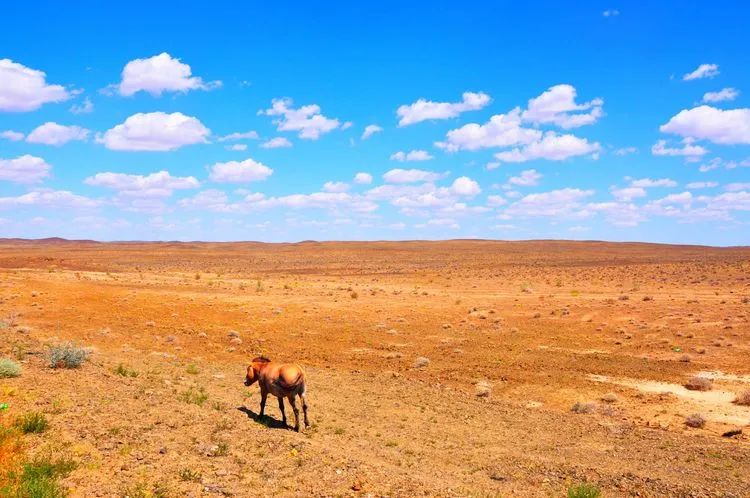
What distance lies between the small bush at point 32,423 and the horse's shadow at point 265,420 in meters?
4.18

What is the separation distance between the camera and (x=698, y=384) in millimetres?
17750

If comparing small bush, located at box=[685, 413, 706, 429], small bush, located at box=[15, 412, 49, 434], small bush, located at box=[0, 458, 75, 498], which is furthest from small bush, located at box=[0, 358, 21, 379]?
small bush, located at box=[685, 413, 706, 429]

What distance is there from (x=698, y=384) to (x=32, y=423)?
63.2ft

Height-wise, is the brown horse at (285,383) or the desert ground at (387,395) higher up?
the brown horse at (285,383)

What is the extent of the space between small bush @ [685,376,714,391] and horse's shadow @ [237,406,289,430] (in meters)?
14.4

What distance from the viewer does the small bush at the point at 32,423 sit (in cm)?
855

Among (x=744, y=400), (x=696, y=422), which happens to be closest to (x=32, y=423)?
(x=696, y=422)

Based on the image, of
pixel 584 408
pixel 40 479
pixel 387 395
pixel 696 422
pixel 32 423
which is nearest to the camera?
pixel 40 479

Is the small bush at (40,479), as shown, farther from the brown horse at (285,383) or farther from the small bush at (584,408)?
the small bush at (584,408)

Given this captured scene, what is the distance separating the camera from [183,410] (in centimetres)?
1101

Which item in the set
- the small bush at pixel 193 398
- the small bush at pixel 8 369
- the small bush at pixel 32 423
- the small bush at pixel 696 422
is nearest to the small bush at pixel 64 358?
the small bush at pixel 8 369

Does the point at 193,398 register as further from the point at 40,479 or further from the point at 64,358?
the point at 40,479

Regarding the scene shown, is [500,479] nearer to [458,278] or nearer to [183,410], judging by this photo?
[183,410]

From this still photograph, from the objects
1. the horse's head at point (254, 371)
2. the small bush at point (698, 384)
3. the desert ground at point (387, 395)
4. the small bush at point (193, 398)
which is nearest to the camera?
the desert ground at point (387, 395)
